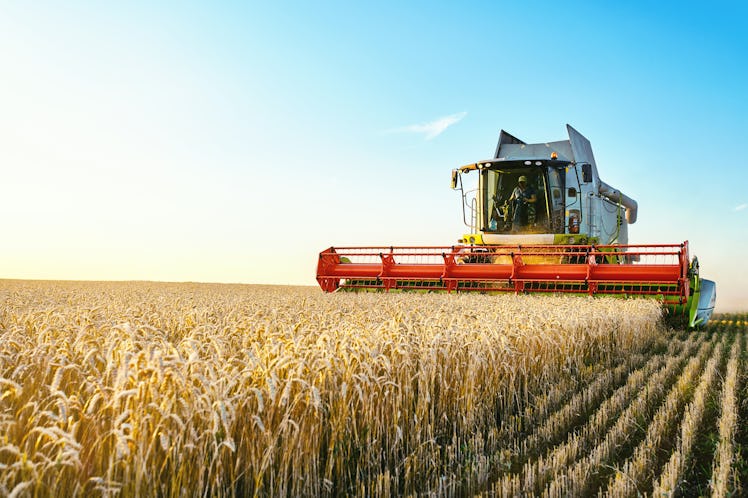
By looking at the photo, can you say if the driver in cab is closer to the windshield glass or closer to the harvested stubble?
the windshield glass

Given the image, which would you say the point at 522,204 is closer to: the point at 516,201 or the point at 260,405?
the point at 516,201

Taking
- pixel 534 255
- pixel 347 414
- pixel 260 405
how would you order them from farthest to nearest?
pixel 534 255 < pixel 347 414 < pixel 260 405

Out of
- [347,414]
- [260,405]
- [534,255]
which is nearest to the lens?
[260,405]

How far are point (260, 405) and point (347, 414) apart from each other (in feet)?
2.92

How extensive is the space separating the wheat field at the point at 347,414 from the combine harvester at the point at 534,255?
189 inches

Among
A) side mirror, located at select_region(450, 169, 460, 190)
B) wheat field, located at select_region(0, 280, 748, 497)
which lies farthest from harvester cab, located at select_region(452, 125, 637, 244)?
wheat field, located at select_region(0, 280, 748, 497)

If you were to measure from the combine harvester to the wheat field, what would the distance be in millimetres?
4789

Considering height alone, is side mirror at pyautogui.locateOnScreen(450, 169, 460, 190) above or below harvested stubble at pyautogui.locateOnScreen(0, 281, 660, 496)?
above

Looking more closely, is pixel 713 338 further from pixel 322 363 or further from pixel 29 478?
pixel 29 478

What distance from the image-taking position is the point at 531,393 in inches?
186

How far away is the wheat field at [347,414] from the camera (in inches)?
85.8

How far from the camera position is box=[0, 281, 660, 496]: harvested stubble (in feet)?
6.95

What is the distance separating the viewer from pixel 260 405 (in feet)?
7.25

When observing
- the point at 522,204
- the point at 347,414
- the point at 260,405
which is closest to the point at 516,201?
the point at 522,204
